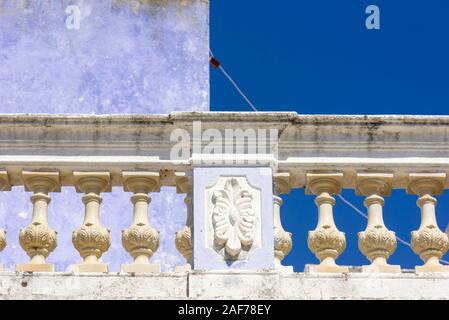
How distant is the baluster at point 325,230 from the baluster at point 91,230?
1.24 meters

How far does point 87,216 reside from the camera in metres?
10.9

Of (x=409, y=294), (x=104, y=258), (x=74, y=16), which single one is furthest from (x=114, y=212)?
(x=409, y=294)

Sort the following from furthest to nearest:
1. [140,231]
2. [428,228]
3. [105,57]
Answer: [105,57] → [428,228] → [140,231]

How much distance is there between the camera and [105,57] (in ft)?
52.9

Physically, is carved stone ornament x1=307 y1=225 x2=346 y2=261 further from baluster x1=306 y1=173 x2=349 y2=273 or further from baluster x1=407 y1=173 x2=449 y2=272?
baluster x1=407 y1=173 x2=449 y2=272

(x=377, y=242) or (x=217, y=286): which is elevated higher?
(x=377, y=242)

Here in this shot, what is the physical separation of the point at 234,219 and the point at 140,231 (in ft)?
1.90

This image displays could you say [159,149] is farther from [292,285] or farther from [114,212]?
[114,212]

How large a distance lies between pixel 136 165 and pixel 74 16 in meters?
5.48

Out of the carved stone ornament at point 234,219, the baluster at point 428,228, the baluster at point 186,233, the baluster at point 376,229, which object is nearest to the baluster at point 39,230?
the baluster at point 186,233

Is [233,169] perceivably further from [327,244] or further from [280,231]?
[327,244]

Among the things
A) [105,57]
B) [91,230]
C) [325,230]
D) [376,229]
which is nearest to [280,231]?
[325,230]

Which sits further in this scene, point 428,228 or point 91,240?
point 428,228

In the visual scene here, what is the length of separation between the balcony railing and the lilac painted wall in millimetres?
4340
